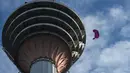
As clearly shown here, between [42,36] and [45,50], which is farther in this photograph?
[42,36]

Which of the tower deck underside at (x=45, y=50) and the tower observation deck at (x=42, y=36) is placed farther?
the tower observation deck at (x=42, y=36)

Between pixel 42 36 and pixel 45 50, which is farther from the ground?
pixel 42 36

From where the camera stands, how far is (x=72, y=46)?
6831cm

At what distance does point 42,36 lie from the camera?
64938 millimetres

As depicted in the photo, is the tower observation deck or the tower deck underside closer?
the tower deck underside

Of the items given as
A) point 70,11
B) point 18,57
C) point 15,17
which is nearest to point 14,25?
point 15,17

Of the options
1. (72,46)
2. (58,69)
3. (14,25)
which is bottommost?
(58,69)

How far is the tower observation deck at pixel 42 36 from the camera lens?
63938 millimetres

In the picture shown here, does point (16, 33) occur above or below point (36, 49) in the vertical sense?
above

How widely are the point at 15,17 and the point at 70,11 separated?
12.3m

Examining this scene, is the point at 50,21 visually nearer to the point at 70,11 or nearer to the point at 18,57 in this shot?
the point at 70,11

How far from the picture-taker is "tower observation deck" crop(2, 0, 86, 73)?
210ft

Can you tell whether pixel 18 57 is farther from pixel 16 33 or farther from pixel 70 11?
pixel 70 11

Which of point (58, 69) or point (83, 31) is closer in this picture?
point (58, 69)
